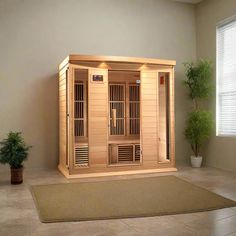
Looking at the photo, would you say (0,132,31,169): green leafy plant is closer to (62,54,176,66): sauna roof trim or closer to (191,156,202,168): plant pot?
(62,54,176,66): sauna roof trim

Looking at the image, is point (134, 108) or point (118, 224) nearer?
point (118, 224)

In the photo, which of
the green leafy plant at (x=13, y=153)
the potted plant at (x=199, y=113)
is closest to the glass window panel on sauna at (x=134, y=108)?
the potted plant at (x=199, y=113)

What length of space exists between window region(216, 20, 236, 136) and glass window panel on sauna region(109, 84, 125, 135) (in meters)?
2.09

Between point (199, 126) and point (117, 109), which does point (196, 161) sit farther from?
point (117, 109)

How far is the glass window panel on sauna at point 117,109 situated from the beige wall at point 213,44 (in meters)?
2.03

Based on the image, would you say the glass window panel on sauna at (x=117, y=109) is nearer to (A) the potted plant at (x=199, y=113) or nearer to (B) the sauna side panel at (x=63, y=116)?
(B) the sauna side panel at (x=63, y=116)

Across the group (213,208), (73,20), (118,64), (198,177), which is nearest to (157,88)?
(118,64)

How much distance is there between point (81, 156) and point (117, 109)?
131cm

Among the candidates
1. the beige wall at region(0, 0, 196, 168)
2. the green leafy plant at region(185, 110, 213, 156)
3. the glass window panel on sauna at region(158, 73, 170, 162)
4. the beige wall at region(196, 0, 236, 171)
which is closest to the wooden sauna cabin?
the glass window panel on sauna at region(158, 73, 170, 162)

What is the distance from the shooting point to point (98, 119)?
573cm

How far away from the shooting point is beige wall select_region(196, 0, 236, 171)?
6.18 meters

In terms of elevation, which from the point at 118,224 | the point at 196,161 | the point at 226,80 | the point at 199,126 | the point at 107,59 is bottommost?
the point at 118,224

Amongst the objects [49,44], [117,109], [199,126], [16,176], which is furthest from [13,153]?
[199,126]

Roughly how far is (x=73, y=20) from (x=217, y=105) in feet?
11.9
